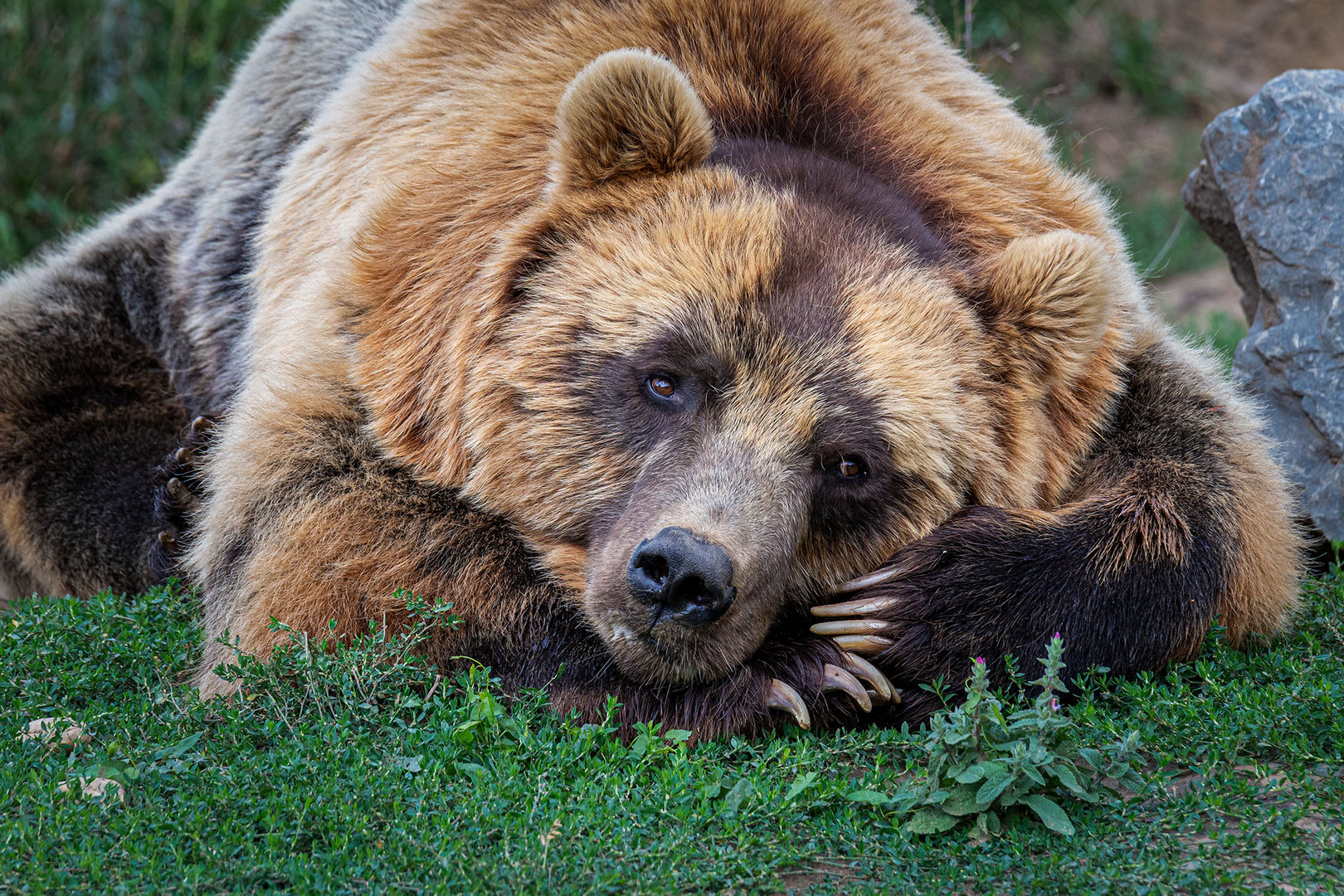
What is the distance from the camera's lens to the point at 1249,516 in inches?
145

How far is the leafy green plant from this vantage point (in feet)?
9.12

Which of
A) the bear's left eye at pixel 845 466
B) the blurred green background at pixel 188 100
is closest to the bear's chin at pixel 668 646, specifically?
the bear's left eye at pixel 845 466

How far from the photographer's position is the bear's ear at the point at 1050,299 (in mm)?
3455

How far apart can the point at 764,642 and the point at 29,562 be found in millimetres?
3113

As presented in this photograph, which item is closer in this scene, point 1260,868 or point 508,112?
point 1260,868

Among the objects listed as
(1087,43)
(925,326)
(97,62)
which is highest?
(925,326)

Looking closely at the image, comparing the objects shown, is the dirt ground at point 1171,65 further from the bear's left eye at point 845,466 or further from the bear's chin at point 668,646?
the bear's chin at point 668,646

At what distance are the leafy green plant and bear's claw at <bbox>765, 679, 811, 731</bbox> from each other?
409mm

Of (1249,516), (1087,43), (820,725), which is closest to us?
(820,725)

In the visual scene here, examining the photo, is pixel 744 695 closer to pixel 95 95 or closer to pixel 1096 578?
pixel 1096 578

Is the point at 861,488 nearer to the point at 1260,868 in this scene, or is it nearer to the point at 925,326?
the point at 925,326

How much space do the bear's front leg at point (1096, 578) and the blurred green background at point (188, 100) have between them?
12.6 feet

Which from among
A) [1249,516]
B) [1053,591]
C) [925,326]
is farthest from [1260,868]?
[925,326]

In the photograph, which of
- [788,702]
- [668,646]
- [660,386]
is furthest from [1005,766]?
[660,386]
